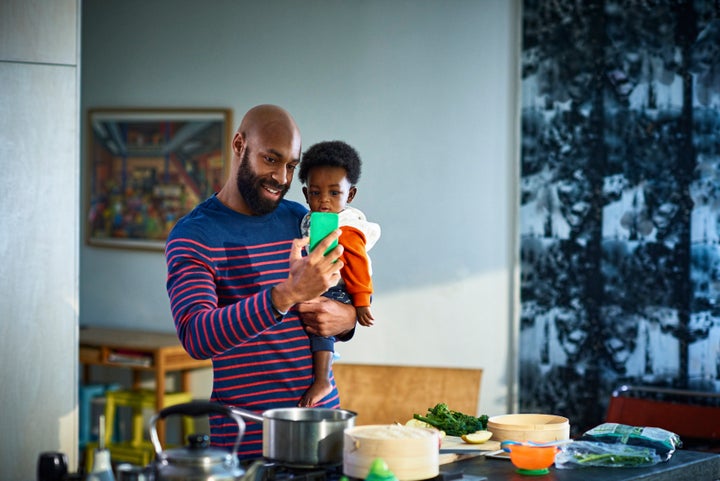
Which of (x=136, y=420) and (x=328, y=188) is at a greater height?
(x=328, y=188)

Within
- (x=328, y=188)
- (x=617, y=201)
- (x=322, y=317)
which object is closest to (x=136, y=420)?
(x=617, y=201)

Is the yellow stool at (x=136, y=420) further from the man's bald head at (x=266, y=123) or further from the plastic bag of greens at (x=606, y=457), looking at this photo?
the plastic bag of greens at (x=606, y=457)

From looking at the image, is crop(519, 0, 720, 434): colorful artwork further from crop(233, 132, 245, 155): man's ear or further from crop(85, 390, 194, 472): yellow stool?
crop(233, 132, 245, 155): man's ear

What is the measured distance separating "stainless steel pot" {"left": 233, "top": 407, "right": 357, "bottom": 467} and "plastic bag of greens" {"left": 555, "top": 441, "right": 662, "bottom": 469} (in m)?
0.64

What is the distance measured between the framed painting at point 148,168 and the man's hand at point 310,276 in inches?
161

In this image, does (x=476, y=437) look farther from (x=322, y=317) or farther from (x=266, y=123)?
(x=266, y=123)

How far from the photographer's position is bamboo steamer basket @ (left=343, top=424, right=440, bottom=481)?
2307 millimetres

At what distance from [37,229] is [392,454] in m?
2.26

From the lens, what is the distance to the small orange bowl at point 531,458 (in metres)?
2.54

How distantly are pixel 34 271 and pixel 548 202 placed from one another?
2797 millimetres

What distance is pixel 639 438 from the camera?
285 centimetres

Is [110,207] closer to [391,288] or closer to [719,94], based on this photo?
[391,288]

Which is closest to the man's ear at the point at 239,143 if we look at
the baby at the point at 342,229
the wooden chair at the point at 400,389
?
the baby at the point at 342,229

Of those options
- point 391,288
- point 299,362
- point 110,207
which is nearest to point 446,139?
point 391,288
